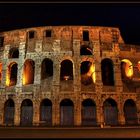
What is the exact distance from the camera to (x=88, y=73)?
2423cm

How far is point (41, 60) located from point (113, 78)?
7.18 metres

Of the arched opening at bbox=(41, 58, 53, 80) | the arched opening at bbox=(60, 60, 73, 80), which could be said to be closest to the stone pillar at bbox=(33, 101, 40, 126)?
the arched opening at bbox=(41, 58, 53, 80)

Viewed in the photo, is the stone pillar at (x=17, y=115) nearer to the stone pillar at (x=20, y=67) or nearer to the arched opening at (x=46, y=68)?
the stone pillar at (x=20, y=67)

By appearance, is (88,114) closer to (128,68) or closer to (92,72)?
(92,72)

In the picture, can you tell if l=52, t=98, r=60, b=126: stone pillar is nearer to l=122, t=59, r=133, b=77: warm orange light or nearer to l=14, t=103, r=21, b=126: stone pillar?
l=14, t=103, r=21, b=126: stone pillar

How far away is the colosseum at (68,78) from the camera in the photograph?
69.3 ft

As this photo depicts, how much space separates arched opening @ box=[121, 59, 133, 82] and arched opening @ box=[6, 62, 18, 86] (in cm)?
1104

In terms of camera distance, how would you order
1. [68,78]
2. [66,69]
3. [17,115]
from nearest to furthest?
1. [17,115]
2. [68,78]
3. [66,69]

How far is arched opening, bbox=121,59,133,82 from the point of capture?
912 inches

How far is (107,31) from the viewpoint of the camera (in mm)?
23344

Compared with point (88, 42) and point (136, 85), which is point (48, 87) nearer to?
point (88, 42)

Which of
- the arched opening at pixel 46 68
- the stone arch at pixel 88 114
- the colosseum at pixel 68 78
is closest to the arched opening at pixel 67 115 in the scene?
the colosseum at pixel 68 78

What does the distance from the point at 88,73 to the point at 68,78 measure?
226 centimetres

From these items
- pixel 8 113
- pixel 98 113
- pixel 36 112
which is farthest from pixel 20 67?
pixel 98 113
